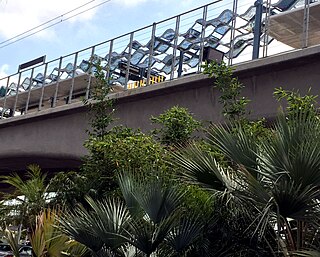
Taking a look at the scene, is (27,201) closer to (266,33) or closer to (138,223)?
(138,223)

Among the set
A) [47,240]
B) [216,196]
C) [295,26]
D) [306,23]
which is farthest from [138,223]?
[295,26]

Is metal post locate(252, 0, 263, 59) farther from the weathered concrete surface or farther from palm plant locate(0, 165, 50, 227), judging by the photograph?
palm plant locate(0, 165, 50, 227)

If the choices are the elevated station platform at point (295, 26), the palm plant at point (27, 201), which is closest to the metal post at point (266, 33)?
the elevated station platform at point (295, 26)

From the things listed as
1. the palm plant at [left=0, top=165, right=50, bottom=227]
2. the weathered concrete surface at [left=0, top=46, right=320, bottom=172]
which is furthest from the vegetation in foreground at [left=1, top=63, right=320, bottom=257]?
the weathered concrete surface at [left=0, top=46, right=320, bottom=172]

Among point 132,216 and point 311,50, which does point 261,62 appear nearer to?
point 311,50

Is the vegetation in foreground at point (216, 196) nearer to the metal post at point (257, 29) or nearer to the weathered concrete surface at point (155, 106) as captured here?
the weathered concrete surface at point (155, 106)

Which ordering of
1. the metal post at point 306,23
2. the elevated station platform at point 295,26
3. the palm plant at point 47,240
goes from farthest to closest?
the elevated station platform at point 295,26
the metal post at point 306,23
the palm plant at point 47,240

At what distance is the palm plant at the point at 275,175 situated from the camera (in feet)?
20.3

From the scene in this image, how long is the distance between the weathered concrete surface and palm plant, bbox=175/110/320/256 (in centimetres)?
517

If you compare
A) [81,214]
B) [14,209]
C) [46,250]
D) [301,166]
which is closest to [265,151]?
[301,166]

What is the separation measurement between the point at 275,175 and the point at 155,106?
9917mm

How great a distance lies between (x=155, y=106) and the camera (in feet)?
52.7

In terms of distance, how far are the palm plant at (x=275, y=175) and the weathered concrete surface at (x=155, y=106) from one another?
17.0 ft

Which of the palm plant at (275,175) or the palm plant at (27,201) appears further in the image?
the palm plant at (27,201)
